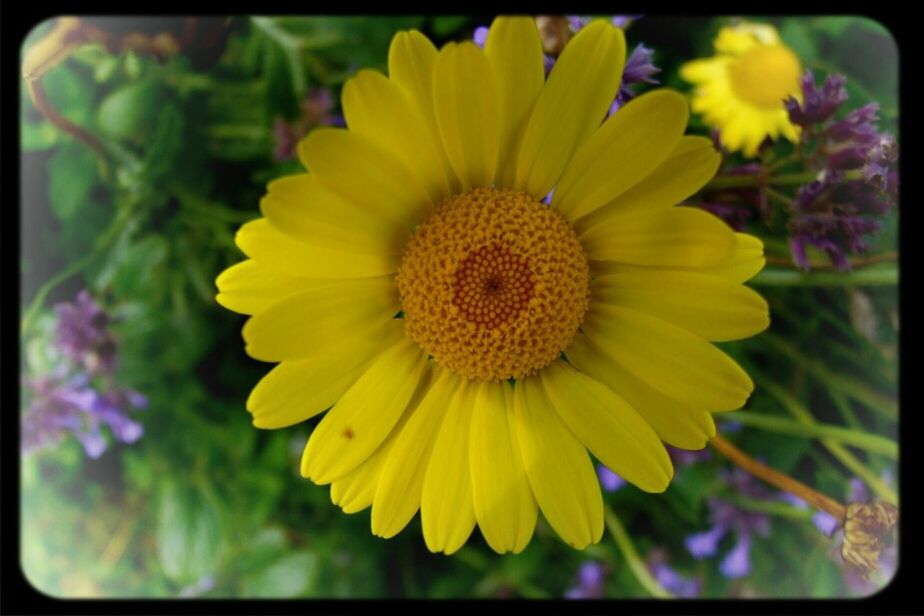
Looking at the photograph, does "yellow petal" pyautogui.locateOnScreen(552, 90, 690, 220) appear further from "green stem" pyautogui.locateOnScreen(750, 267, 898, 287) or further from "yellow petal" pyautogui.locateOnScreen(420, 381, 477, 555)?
"green stem" pyautogui.locateOnScreen(750, 267, 898, 287)

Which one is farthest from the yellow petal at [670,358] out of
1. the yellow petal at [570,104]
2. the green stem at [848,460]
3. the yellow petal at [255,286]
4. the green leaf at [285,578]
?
the green leaf at [285,578]

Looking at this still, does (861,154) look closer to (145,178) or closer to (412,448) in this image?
(412,448)

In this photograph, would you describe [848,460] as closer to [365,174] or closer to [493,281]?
[493,281]

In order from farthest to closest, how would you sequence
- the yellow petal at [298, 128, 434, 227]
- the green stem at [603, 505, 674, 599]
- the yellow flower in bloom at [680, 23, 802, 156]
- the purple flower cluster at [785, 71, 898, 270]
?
the green stem at [603, 505, 674, 599] → the yellow flower in bloom at [680, 23, 802, 156] → the purple flower cluster at [785, 71, 898, 270] → the yellow petal at [298, 128, 434, 227]

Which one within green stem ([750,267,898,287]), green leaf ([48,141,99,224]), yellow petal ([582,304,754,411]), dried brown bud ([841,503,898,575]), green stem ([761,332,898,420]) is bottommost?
dried brown bud ([841,503,898,575])

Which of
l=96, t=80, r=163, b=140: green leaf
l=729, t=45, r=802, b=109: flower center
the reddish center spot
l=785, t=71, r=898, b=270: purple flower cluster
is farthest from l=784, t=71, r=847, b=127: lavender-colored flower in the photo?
l=96, t=80, r=163, b=140: green leaf

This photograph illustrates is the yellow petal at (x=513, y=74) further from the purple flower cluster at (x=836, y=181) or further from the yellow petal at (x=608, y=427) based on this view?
the purple flower cluster at (x=836, y=181)

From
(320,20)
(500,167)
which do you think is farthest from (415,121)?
(320,20)

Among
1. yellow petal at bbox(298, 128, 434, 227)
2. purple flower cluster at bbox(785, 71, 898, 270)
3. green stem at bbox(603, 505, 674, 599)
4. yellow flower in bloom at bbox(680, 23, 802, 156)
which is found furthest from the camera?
green stem at bbox(603, 505, 674, 599)
